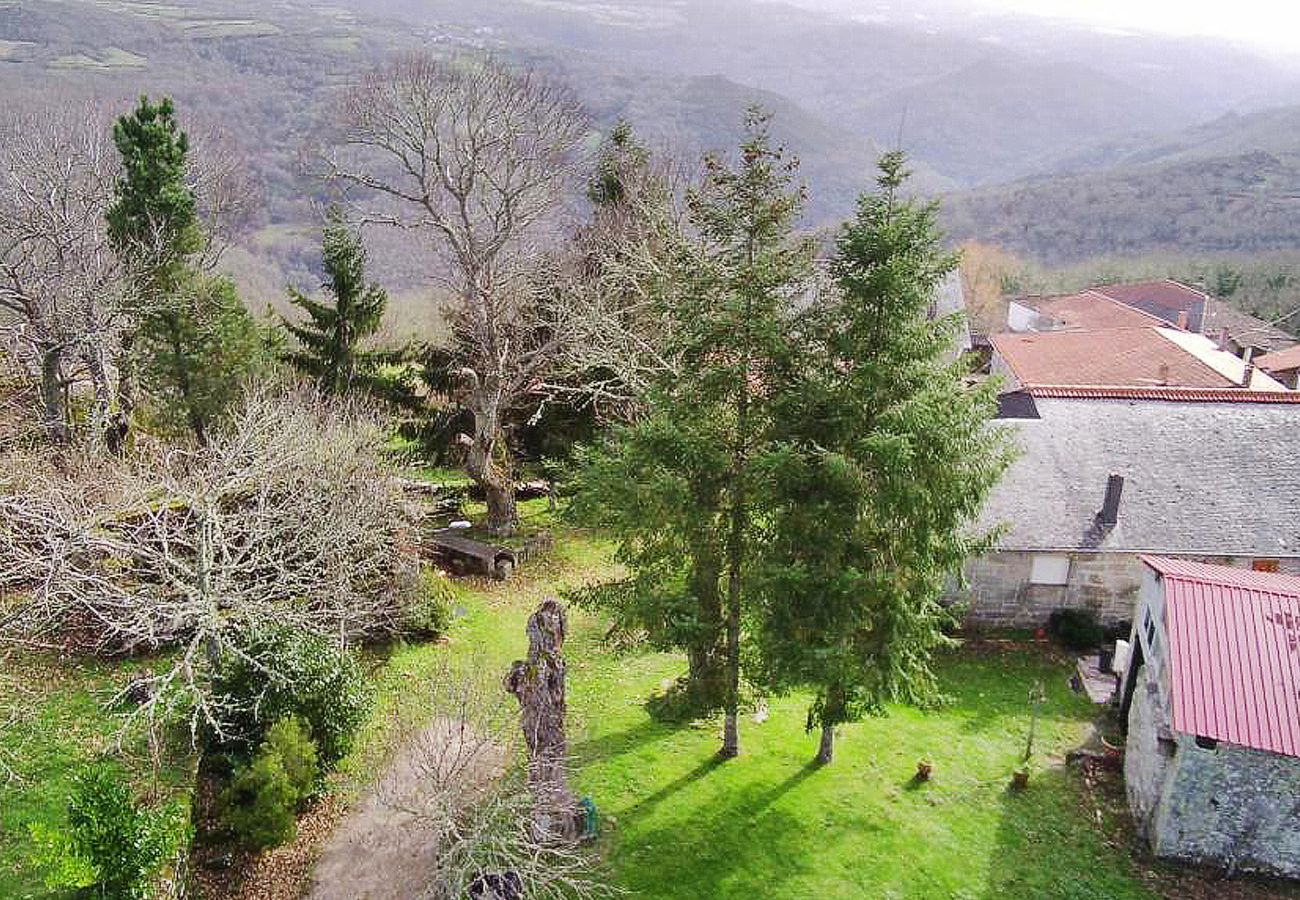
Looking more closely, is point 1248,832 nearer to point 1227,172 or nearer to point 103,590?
point 103,590

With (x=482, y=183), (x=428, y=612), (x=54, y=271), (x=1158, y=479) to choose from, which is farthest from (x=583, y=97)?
(x=428, y=612)

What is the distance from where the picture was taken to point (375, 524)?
67.0 ft

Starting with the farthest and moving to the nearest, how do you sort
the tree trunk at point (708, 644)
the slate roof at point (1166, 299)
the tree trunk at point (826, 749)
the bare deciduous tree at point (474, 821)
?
the slate roof at point (1166, 299) < the tree trunk at point (826, 749) < the tree trunk at point (708, 644) < the bare deciduous tree at point (474, 821)

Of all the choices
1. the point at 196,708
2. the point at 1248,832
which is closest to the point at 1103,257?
the point at 1248,832

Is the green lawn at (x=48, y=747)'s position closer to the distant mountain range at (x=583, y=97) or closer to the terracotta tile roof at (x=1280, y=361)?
the distant mountain range at (x=583, y=97)

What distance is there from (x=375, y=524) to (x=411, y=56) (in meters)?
17.0

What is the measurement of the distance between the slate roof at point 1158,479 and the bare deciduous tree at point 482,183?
45.5 ft

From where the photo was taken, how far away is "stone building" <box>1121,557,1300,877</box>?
15.0 meters

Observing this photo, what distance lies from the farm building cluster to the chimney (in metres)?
0.04

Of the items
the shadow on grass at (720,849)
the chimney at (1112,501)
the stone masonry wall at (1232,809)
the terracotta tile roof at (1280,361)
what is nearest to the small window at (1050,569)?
the chimney at (1112,501)

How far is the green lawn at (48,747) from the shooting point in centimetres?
1455

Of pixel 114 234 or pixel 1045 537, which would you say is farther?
pixel 114 234

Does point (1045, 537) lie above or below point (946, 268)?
below

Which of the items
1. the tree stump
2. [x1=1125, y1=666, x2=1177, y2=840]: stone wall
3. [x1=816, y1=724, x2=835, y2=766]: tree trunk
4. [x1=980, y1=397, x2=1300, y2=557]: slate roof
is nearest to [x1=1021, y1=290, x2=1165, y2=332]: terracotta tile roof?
[x1=980, y1=397, x2=1300, y2=557]: slate roof
